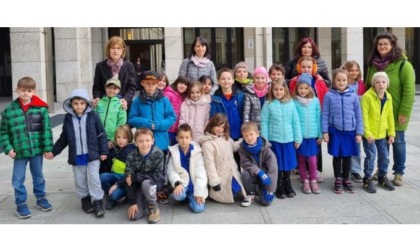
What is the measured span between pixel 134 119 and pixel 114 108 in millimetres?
296

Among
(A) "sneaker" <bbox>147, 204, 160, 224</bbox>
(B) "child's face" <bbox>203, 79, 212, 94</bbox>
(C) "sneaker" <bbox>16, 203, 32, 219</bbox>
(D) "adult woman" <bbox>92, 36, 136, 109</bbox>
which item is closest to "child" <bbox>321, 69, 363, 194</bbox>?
(B) "child's face" <bbox>203, 79, 212, 94</bbox>

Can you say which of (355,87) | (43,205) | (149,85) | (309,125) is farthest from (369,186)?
(43,205)

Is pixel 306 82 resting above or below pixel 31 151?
above

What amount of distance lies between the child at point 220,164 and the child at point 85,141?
115 centimetres

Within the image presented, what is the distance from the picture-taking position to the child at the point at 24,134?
5.09 metres

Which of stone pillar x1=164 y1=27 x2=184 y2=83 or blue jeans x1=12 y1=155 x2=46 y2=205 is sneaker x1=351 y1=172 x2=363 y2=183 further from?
stone pillar x1=164 y1=27 x2=184 y2=83

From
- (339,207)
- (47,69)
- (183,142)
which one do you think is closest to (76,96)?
(183,142)

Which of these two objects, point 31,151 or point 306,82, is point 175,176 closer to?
point 31,151

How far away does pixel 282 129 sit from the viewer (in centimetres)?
570

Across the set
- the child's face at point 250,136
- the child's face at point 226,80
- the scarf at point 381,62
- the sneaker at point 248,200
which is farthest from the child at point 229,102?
the scarf at point 381,62

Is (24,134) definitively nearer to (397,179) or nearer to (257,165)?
(257,165)

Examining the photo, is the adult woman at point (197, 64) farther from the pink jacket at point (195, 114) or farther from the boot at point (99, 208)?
the boot at point (99, 208)

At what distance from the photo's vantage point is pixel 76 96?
16.9ft

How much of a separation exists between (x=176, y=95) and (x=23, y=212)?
90.7 inches
